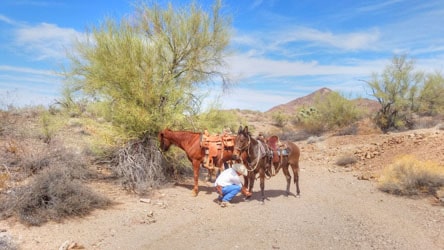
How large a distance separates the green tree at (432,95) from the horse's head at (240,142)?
19.9 m

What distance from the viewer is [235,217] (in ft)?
23.2

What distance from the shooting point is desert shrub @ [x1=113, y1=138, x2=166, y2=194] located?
8500mm

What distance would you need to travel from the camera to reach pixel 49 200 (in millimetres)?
6180

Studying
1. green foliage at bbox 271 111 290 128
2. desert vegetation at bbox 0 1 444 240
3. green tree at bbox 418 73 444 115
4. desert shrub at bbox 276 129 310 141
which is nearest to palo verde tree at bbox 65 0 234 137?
desert vegetation at bbox 0 1 444 240

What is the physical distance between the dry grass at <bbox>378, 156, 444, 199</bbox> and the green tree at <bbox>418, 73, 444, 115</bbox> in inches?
599

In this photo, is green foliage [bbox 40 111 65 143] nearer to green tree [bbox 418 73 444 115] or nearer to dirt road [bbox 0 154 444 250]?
dirt road [bbox 0 154 444 250]

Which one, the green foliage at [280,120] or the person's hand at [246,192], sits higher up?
the green foliage at [280,120]

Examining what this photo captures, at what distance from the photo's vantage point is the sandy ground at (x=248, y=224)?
5574 millimetres

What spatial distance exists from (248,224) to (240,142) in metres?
1.86

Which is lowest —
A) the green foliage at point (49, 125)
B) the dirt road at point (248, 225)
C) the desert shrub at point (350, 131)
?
the dirt road at point (248, 225)

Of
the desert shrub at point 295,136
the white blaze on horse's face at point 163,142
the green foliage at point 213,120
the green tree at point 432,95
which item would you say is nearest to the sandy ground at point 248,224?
the white blaze on horse's face at point 163,142

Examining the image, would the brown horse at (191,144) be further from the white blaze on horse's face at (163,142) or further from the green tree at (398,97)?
the green tree at (398,97)

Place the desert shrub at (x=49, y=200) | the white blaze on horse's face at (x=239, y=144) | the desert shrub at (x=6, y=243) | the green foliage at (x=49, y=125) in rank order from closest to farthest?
Result: the desert shrub at (x=6, y=243) < the desert shrub at (x=49, y=200) < the white blaze on horse's face at (x=239, y=144) < the green foliage at (x=49, y=125)

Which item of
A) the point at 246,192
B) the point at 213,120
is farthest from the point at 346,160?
the point at 246,192
